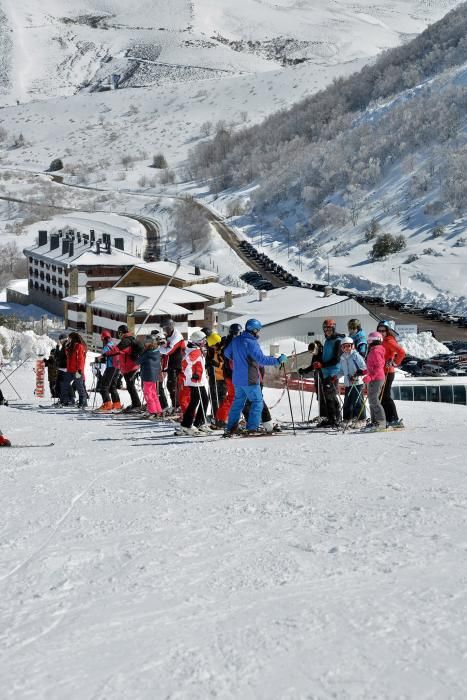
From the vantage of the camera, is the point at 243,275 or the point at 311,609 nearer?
the point at 311,609

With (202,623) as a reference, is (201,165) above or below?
above

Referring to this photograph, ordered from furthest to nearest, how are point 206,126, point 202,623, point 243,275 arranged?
point 206,126, point 243,275, point 202,623

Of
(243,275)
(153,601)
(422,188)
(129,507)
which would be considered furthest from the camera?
(422,188)

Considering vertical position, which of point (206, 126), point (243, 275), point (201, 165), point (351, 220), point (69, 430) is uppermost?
point (206, 126)

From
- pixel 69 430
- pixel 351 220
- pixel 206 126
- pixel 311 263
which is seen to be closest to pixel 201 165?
pixel 206 126

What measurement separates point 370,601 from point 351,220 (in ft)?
301

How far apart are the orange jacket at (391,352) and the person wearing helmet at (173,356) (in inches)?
111

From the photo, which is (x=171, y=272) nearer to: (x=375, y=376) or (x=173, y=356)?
(x=173, y=356)

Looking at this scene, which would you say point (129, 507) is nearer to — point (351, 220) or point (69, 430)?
point (69, 430)

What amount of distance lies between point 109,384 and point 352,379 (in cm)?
527

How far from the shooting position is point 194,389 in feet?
39.8

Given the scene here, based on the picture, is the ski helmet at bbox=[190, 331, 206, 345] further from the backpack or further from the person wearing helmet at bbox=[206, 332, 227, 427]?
the backpack

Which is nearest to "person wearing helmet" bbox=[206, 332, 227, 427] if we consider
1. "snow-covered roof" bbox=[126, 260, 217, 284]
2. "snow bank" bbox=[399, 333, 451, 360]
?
"snow bank" bbox=[399, 333, 451, 360]

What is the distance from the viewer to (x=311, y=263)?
86188mm
